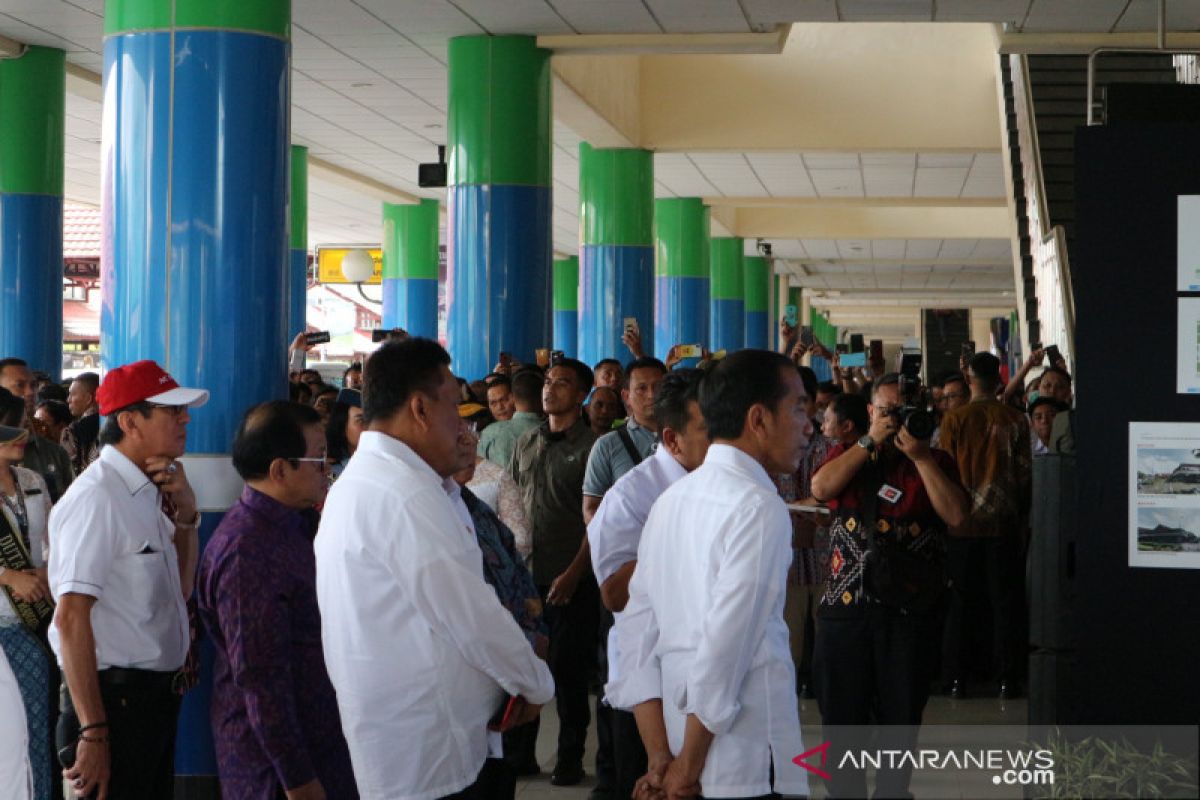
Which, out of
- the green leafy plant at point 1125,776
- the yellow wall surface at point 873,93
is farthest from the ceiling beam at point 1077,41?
the green leafy plant at point 1125,776

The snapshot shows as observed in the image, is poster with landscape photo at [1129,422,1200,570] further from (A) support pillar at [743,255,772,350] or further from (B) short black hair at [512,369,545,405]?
(A) support pillar at [743,255,772,350]

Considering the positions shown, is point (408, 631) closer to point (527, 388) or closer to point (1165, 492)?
point (1165, 492)

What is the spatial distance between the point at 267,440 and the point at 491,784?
1.14 m

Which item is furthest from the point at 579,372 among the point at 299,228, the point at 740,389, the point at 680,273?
the point at 680,273

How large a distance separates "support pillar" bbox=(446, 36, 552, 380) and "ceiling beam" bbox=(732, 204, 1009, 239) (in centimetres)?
1482

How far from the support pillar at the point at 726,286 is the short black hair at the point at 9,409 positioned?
2103cm

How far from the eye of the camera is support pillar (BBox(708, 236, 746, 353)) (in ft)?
85.7

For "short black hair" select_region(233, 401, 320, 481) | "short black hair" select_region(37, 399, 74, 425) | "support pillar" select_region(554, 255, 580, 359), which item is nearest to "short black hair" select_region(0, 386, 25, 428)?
"short black hair" select_region(233, 401, 320, 481)

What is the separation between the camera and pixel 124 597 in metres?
4.14

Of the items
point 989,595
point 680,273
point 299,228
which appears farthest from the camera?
point 680,273

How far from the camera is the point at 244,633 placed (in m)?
3.50

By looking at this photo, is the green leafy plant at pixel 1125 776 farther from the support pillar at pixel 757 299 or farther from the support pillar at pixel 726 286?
the support pillar at pixel 757 299

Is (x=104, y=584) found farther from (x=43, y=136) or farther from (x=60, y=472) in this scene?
(x=43, y=136)

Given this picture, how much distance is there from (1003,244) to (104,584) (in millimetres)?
24793
